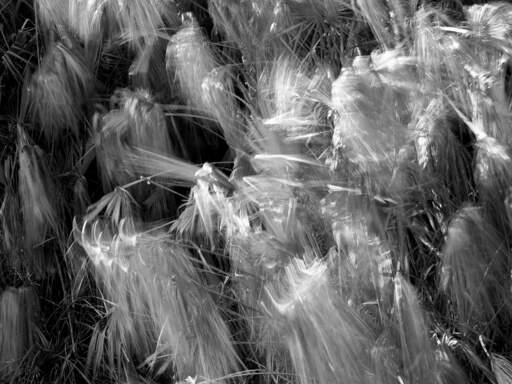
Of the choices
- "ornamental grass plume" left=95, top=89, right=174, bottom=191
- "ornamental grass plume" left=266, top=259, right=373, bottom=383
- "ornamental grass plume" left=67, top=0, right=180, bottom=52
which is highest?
"ornamental grass plume" left=67, top=0, right=180, bottom=52

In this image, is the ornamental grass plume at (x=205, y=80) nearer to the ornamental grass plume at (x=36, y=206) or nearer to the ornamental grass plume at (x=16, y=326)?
the ornamental grass plume at (x=36, y=206)

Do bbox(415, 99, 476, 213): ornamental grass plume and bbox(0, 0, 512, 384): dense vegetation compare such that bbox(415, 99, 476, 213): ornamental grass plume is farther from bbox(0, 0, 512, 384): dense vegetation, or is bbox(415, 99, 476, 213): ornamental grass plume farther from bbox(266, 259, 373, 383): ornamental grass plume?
bbox(266, 259, 373, 383): ornamental grass plume

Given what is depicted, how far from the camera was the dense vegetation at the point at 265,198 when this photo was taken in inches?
34.5

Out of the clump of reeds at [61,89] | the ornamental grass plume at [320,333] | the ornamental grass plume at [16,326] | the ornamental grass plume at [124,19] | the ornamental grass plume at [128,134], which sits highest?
the ornamental grass plume at [124,19]

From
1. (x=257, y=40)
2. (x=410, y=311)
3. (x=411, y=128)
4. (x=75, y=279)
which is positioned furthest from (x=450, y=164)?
(x=75, y=279)

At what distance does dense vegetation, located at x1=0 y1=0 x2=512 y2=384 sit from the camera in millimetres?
877

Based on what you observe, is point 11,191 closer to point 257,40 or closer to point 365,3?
point 257,40

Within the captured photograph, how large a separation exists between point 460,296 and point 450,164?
0.14 metres

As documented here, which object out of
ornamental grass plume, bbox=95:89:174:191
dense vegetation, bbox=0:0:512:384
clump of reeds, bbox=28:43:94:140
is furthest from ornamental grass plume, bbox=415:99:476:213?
clump of reeds, bbox=28:43:94:140

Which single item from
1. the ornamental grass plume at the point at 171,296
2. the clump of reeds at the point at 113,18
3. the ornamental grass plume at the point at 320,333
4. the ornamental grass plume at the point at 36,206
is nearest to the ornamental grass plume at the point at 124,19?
the clump of reeds at the point at 113,18

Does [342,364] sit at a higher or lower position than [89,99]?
lower

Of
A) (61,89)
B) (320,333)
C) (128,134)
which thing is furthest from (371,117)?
(61,89)

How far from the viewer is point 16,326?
1.15m

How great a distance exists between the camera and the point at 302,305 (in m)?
0.79
